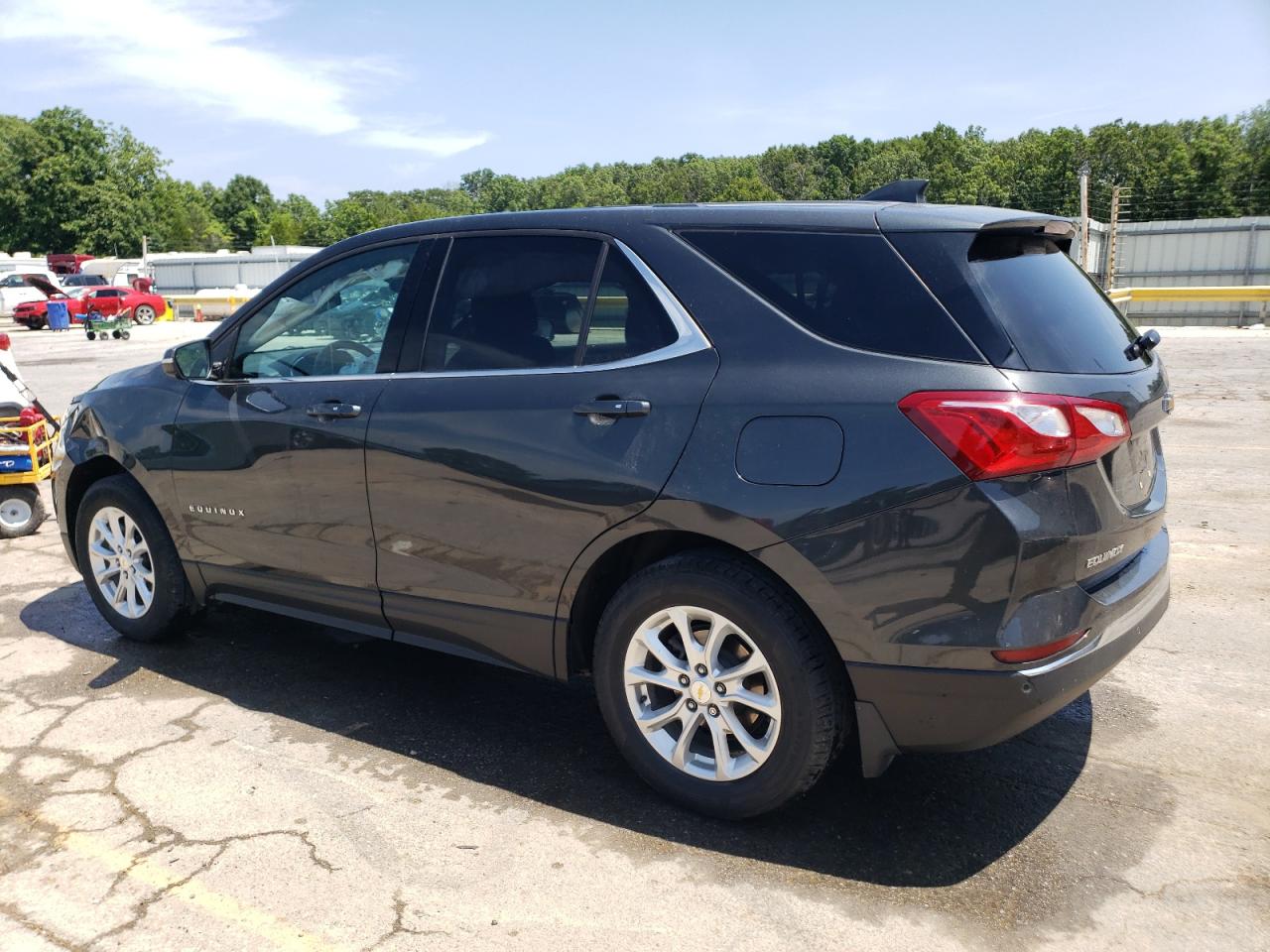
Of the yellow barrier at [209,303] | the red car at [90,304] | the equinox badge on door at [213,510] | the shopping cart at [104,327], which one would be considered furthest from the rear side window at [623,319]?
the yellow barrier at [209,303]

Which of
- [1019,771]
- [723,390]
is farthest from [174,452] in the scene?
[1019,771]

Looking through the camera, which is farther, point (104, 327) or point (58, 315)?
point (58, 315)

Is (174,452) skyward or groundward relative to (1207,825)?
skyward

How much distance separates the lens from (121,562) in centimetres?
482

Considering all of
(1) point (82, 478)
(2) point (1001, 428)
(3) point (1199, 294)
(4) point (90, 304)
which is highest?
(2) point (1001, 428)

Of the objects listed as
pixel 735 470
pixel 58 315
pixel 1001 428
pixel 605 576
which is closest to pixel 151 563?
pixel 605 576

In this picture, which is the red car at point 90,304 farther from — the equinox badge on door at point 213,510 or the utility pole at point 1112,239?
the equinox badge on door at point 213,510

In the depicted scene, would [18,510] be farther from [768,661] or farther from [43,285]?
[43,285]

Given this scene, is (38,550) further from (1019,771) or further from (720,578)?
(1019,771)

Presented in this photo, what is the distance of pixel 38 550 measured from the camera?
266 inches

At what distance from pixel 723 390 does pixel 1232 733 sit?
7.68 feet

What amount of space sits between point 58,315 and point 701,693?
3694cm

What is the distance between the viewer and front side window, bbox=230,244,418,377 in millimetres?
3986

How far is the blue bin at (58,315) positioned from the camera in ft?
111
